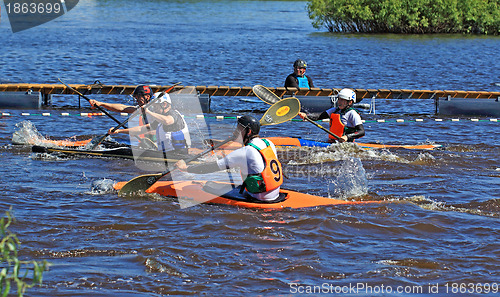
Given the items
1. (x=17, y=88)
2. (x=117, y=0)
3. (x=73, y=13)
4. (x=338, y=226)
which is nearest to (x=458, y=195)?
(x=338, y=226)

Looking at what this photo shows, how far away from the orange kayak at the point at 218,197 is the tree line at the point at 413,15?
3341 centimetres

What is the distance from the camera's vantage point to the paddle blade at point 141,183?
28.9ft

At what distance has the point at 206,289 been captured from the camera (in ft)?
20.3

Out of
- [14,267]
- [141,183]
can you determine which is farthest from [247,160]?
[14,267]

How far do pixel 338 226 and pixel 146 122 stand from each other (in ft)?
15.1

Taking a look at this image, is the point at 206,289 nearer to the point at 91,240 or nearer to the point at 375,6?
the point at 91,240

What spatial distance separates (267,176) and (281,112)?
5.61 ft

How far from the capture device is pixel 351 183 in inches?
372

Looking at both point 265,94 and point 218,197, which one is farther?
point 265,94

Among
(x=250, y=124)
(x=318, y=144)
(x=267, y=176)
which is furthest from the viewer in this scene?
(x=318, y=144)

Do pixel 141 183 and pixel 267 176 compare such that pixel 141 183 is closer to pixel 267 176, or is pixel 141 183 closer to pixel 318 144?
pixel 267 176

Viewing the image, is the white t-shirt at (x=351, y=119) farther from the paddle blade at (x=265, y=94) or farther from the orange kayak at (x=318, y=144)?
the paddle blade at (x=265, y=94)

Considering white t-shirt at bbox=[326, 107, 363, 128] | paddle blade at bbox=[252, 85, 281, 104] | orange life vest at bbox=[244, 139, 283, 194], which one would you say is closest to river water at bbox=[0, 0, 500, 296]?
orange life vest at bbox=[244, 139, 283, 194]

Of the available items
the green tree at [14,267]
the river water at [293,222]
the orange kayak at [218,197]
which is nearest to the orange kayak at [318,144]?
the river water at [293,222]
